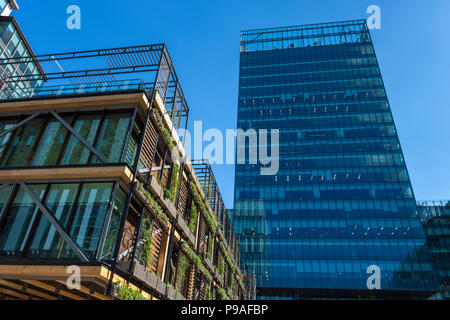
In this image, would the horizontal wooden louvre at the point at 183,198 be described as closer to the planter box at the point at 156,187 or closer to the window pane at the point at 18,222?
the planter box at the point at 156,187

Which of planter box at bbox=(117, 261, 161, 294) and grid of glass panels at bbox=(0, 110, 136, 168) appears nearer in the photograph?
planter box at bbox=(117, 261, 161, 294)

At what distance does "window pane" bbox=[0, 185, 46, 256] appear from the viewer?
11.2m

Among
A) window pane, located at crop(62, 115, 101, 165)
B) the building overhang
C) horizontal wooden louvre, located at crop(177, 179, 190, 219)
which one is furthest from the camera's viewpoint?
horizontal wooden louvre, located at crop(177, 179, 190, 219)

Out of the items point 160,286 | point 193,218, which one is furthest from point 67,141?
point 193,218

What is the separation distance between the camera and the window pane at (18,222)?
11156 millimetres

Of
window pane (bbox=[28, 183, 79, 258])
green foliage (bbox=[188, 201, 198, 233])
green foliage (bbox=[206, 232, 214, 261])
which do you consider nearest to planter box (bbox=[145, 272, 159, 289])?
window pane (bbox=[28, 183, 79, 258])

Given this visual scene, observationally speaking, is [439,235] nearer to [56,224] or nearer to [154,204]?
[154,204]

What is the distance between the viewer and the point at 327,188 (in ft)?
236

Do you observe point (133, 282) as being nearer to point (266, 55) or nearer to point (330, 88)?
point (330, 88)

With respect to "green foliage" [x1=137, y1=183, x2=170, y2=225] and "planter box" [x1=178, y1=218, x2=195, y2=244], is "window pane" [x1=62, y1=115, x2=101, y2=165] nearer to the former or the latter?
"green foliage" [x1=137, y1=183, x2=170, y2=225]

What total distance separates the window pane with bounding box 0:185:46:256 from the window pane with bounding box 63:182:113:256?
5.90ft

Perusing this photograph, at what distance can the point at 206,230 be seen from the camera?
22.1m

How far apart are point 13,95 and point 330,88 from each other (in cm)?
8125
